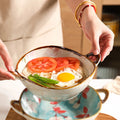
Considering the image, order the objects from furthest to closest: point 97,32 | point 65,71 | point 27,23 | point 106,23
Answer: point 106,23 → point 27,23 → point 97,32 → point 65,71

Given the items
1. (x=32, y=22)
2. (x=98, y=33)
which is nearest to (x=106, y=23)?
(x=32, y=22)

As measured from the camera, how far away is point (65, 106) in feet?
2.96

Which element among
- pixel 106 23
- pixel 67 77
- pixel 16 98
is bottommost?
pixel 106 23

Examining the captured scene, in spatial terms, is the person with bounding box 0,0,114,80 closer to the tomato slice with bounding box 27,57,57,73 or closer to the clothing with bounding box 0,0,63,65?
the clothing with bounding box 0,0,63,65

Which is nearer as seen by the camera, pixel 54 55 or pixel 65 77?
pixel 65 77

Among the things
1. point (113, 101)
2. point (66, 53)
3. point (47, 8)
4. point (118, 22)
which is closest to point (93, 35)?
point (66, 53)

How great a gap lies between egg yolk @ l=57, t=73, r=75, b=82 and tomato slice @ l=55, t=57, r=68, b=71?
0.04 meters

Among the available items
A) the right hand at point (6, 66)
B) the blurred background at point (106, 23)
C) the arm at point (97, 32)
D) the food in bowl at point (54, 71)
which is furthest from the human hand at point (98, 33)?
the blurred background at point (106, 23)

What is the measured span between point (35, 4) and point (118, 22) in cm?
121

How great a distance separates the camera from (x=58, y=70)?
0.84 meters

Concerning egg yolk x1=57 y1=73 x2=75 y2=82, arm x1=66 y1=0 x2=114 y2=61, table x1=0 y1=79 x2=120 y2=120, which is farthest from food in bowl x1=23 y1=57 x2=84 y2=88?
table x1=0 y1=79 x2=120 y2=120

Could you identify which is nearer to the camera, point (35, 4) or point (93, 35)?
point (93, 35)

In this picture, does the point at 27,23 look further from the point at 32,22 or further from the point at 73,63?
the point at 73,63

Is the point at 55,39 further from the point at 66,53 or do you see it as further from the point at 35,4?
the point at 66,53
